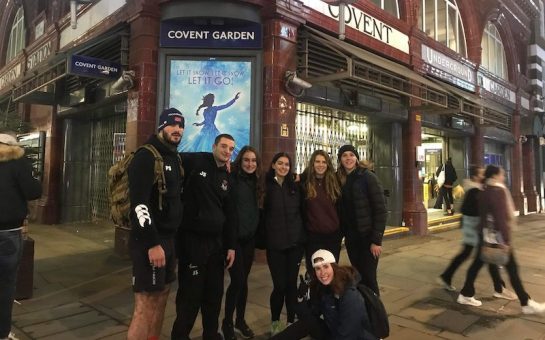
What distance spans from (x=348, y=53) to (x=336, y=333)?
19.2 ft

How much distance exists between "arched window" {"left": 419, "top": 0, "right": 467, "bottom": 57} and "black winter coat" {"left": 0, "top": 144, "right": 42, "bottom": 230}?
412 inches

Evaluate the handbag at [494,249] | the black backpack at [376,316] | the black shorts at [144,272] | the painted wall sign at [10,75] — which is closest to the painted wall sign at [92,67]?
the black shorts at [144,272]

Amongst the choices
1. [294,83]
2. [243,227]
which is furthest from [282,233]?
[294,83]

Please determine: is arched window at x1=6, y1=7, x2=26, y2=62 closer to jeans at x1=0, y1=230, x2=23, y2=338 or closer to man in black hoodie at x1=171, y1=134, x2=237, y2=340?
jeans at x1=0, y1=230, x2=23, y2=338

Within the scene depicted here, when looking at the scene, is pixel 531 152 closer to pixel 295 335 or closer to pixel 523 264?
pixel 523 264

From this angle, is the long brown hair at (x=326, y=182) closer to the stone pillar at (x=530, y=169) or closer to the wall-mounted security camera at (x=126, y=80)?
the wall-mounted security camera at (x=126, y=80)

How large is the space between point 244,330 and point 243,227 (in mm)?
978

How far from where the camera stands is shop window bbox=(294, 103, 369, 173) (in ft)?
28.1

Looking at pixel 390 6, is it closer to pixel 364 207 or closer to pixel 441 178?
pixel 441 178

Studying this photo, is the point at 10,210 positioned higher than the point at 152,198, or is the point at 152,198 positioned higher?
the point at 152,198

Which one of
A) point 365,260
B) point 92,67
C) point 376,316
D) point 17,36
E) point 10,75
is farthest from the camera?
point 17,36

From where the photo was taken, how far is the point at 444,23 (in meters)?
12.4

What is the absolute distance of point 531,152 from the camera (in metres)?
17.8

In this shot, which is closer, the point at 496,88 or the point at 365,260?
the point at 365,260
